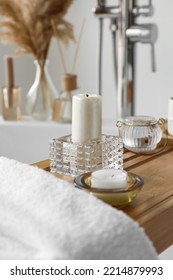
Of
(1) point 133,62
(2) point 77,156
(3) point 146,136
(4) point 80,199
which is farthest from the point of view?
(1) point 133,62

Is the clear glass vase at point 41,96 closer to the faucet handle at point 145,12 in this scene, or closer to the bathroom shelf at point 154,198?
the faucet handle at point 145,12

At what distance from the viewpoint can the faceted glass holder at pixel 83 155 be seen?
3.30 ft

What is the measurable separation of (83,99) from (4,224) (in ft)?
1.02

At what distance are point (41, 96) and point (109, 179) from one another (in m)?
1.06

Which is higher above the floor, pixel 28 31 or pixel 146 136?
pixel 28 31

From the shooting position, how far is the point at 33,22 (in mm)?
1846

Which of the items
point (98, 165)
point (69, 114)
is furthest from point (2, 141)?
point (98, 165)

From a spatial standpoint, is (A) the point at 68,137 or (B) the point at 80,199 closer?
(B) the point at 80,199

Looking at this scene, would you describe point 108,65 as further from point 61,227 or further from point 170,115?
point 61,227

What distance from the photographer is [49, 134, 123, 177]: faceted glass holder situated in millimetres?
1005

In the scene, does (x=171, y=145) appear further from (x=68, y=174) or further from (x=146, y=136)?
(x=68, y=174)

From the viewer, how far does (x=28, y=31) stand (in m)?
1.85

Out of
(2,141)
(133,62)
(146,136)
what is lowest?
(2,141)

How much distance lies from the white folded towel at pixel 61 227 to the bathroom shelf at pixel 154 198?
3.4 inches
